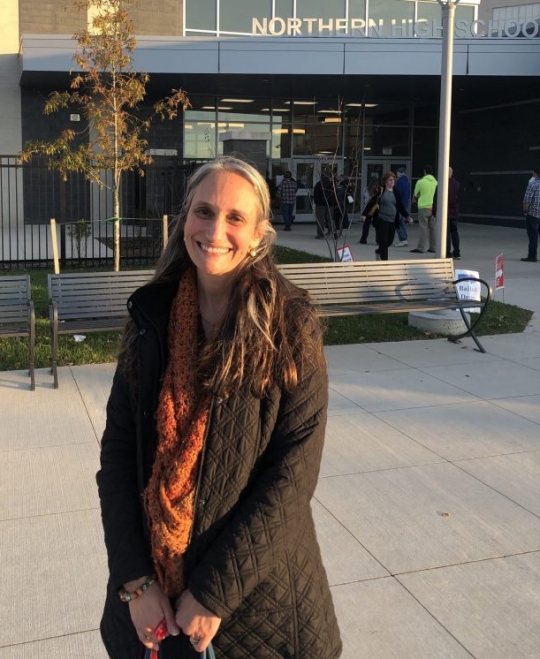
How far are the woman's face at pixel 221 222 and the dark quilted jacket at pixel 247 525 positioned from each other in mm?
206

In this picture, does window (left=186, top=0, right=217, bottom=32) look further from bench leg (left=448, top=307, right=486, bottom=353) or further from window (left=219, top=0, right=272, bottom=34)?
bench leg (left=448, top=307, right=486, bottom=353)

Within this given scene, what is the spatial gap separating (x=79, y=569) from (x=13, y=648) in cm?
60

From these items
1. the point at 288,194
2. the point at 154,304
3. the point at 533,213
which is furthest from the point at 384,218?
the point at 154,304

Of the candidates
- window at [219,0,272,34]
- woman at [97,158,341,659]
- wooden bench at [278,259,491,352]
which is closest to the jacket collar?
woman at [97,158,341,659]

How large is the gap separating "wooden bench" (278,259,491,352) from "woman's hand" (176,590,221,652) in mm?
6150

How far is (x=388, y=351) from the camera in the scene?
796 centimetres

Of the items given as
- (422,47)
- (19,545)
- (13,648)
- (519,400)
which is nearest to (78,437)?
(19,545)

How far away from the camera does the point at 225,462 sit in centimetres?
179

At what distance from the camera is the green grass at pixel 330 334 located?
7395mm

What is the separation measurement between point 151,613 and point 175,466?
0.36m

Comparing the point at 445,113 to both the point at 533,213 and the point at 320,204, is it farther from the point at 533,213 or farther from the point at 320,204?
the point at 320,204

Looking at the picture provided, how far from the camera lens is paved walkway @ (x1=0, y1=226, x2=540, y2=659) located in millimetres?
3141

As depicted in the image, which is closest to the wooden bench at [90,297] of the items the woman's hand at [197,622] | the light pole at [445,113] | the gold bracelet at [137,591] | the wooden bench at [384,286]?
the wooden bench at [384,286]

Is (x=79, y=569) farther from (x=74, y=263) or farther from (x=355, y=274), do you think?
(x=74, y=263)
